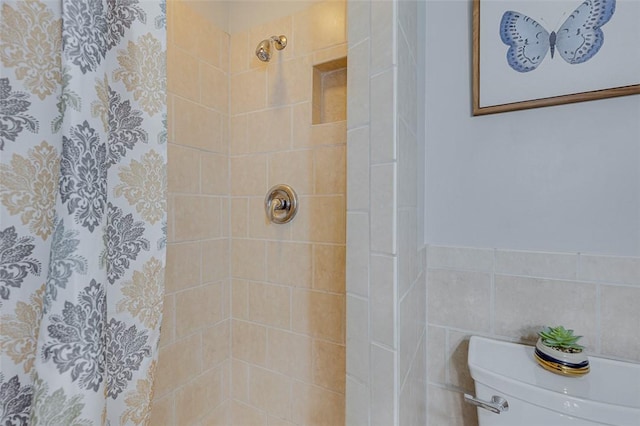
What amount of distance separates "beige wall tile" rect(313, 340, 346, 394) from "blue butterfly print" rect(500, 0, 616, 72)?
108cm

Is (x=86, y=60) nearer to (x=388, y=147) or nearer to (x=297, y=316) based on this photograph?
(x=388, y=147)

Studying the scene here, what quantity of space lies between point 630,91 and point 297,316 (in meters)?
1.20

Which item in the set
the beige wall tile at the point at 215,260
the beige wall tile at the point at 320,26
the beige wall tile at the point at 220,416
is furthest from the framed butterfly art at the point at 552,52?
the beige wall tile at the point at 220,416

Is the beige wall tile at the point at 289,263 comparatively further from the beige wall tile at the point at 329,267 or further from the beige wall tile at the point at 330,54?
the beige wall tile at the point at 330,54

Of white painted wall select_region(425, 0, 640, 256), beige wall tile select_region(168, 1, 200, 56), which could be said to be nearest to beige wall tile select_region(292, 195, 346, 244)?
white painted wall select_region(425, 0, 640, 256)

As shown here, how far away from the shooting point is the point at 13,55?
39 centimetres

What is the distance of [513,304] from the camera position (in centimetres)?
87

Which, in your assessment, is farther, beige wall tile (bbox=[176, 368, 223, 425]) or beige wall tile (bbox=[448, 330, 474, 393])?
beige wall tile (bbox=[176, 368, 223, 425])

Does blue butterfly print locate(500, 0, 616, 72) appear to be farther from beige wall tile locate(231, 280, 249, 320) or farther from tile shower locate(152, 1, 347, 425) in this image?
beige wall tile locate(231, 280, 249, 320)

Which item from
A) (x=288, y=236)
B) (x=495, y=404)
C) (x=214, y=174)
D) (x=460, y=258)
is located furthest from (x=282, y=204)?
(x=495, y=404)

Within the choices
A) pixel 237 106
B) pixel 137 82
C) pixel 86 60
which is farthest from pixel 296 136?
pixel 86 60

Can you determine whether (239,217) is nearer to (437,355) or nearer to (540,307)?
(437,355)

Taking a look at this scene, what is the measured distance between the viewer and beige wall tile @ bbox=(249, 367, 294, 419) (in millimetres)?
1184

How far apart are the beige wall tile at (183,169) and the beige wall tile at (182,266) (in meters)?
0.21
